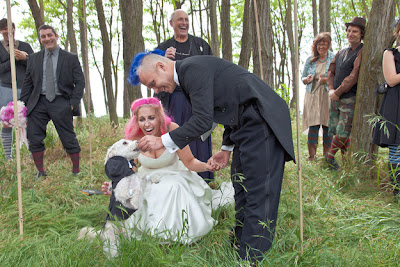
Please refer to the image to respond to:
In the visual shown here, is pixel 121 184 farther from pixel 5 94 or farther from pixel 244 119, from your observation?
pixel 5 94

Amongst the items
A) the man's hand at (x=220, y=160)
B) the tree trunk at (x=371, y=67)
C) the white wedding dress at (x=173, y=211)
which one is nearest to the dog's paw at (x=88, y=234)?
the white wedding dress at (x=173, y=211)

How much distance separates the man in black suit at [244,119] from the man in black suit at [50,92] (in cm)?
266

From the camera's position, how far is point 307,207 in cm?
313

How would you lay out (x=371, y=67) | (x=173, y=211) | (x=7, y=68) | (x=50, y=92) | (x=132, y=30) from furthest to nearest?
(x=132, y=30) < (x=7, y=68) < (x=50, y=92) < (x=371, y=67) < (x=173, y=211)

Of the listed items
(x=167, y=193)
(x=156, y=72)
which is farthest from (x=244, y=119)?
(x=167, y=193)

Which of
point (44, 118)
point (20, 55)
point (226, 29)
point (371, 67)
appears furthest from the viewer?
point (226, 29)

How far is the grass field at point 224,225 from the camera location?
2.19 m

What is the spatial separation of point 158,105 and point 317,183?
2.16 metres

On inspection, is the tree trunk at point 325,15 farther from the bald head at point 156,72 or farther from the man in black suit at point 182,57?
the bald head at point 156,72

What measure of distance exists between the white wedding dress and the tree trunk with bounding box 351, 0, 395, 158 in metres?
2.13

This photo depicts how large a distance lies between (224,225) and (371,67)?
2.57 meters

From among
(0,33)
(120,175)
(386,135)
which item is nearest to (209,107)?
(120,175)

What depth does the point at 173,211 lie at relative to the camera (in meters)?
2.62

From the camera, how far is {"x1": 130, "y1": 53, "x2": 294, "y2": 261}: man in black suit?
2.11 meters
